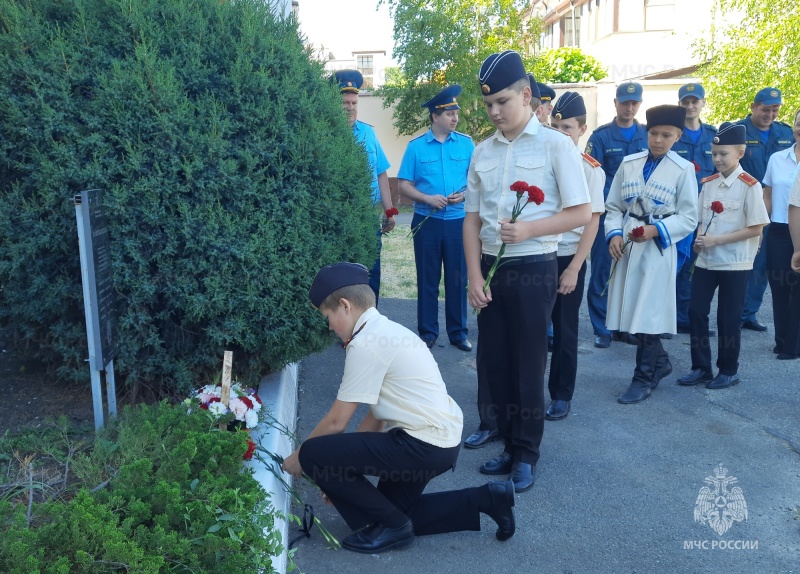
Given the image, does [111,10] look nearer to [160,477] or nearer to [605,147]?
[160,477]

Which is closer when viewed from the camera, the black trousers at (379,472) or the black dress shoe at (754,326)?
the black trousers at (379,472)

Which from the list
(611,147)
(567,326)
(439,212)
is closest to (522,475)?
(567,326)

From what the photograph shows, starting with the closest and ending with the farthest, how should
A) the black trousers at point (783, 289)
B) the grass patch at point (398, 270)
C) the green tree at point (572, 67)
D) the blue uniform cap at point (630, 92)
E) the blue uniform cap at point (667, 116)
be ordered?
the blue uniform cap at point (667, 116), the black trousers at point (783, 289), the blue uniform cap at point (630, 92), the grass patch at point (398, 270), the green tree at point (572, 67)

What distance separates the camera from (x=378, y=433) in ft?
11.4

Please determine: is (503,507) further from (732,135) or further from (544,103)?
(544,103)

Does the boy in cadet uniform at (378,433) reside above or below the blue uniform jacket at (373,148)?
below

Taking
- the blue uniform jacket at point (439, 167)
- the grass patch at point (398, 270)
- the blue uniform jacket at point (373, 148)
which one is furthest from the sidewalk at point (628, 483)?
the grass patch at point (398, 270)

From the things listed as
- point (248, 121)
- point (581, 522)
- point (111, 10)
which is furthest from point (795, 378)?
point (111, 10)

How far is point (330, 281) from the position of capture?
3.39 meters

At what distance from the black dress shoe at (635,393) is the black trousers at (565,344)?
0.53 metres

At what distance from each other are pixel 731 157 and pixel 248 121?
409cm

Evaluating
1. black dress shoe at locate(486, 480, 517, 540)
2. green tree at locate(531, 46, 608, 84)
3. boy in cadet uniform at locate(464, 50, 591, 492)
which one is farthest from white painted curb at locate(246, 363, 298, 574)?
green tree at locate(531, 46, 608, 84)

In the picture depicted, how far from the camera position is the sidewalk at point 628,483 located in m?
3.53

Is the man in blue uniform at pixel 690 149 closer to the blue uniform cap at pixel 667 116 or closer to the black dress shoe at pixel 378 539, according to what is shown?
the blue uniform cap at pixel 667 116
